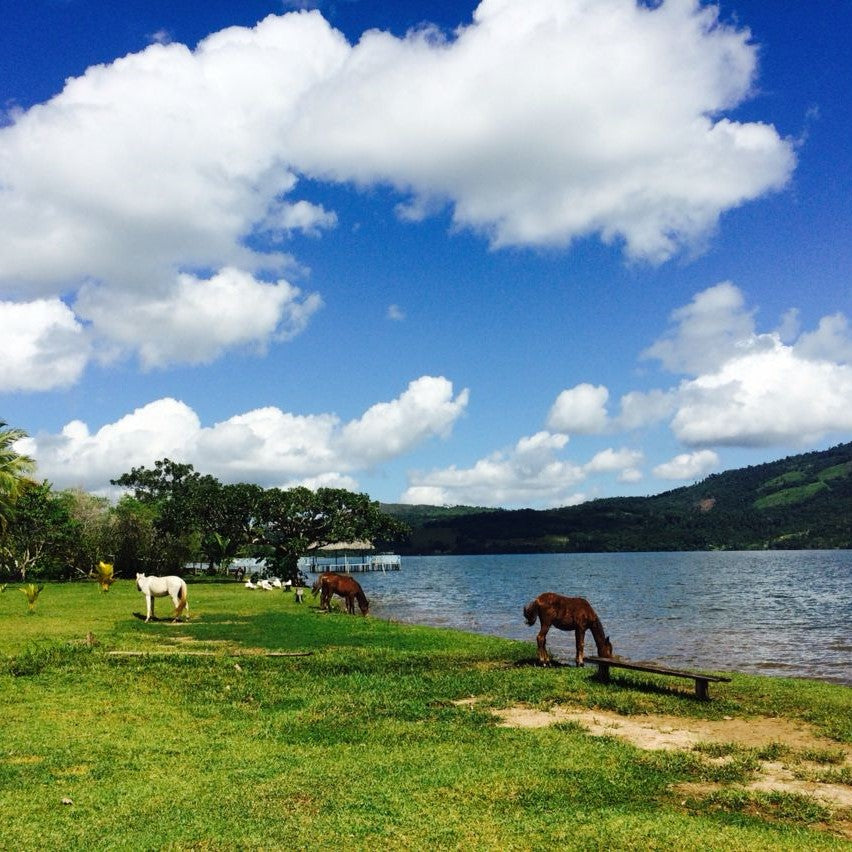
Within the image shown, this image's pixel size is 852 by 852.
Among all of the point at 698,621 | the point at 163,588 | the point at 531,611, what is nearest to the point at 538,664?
the point at 531,611

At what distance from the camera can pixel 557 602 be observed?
21531 mm

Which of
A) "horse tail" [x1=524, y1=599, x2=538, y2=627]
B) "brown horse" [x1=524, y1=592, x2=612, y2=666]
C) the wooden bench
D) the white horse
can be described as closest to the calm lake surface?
"horse tail" [x1=524, y1=599, x2=538, y2=627]

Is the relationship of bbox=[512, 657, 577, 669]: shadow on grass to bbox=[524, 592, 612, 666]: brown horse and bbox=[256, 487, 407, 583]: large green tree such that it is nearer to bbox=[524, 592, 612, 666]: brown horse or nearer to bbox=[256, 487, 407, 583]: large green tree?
bbox=[524, 592, 612, 666]: brown horse

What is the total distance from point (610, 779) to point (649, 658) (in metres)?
21.1

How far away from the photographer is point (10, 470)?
148 feet

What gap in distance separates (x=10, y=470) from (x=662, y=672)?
42.4m

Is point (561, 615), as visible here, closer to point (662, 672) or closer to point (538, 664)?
point (538, 664)

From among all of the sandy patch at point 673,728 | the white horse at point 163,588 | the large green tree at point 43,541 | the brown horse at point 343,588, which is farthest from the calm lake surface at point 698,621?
the large green tree at point 43,541

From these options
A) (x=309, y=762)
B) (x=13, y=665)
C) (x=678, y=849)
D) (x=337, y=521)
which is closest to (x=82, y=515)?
(x=337, y=521)

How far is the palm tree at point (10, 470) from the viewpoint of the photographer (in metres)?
41.8

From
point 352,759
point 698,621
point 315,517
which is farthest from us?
point 315,517

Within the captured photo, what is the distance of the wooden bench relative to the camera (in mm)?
16522

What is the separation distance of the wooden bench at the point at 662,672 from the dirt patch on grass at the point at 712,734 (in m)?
1.47

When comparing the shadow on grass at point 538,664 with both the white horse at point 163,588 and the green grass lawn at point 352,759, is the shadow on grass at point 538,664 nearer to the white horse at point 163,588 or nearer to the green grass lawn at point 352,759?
the green grass lawn at point 352,759
